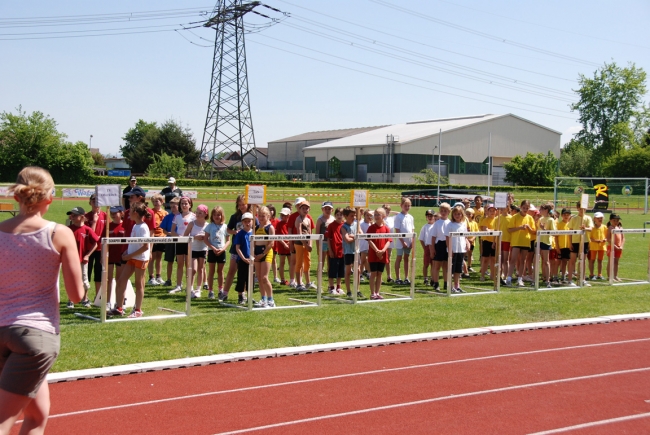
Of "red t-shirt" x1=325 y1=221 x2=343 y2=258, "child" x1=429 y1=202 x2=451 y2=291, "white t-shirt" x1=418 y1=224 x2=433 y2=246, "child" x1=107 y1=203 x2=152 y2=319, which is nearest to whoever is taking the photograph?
"child" x1=107 y1=203 x2=152 y2=319

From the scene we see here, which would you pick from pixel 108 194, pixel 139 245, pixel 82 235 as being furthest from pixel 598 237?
pixel 82 235

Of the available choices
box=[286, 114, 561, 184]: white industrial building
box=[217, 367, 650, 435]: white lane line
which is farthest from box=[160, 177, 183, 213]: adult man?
box=[286, 114, 561, 184]: white industrial building

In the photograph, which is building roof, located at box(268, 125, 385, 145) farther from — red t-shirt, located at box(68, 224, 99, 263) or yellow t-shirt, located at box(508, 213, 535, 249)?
red t-shirt, located at box(68, 224, 99, 263)

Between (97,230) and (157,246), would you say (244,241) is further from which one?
(157,246)

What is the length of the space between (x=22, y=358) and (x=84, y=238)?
7.45 meters

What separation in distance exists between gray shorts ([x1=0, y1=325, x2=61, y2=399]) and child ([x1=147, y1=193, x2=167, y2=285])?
9932 millimetres

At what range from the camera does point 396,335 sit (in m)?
A: 10.3

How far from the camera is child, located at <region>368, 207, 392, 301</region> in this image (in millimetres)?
12914

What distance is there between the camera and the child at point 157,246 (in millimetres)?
14008

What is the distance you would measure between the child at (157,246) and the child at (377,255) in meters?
4.32

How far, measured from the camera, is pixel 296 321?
10.9 meters

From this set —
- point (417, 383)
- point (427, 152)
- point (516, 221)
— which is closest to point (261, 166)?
point (427, 152)

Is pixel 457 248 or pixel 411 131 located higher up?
pixel 411 131

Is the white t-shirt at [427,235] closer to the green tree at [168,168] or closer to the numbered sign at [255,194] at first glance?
the numbered sign at [255,194]
